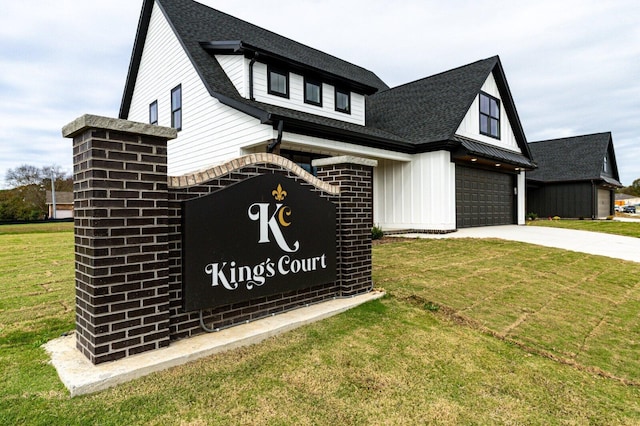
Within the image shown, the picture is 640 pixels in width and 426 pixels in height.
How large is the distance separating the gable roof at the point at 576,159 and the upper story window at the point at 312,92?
18505 millimetres

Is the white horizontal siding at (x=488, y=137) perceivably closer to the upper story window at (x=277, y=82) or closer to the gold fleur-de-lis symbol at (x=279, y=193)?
the upper story window at (x=277, y=82)

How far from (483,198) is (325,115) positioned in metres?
8.19

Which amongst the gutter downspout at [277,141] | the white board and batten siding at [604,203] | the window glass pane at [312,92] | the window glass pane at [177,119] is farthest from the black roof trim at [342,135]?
the white board and batten siding at [604,203]

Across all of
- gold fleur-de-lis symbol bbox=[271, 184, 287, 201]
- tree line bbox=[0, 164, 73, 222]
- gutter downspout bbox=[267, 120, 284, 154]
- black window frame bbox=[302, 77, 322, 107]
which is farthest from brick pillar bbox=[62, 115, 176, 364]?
tree line bbox=[0, 164, 73, 222]

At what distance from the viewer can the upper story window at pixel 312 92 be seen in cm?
1129

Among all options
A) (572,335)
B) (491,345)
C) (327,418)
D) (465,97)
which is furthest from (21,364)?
(465,97)

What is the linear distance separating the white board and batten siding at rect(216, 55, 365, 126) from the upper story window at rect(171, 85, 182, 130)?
2029mm

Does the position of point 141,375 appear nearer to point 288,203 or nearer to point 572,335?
point 288,203

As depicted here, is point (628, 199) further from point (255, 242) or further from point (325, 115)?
point (255, 242)

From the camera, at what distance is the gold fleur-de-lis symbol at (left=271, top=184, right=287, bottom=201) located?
3.97 metres

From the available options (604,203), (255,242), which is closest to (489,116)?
(255,242)

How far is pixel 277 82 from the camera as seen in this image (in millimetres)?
10703

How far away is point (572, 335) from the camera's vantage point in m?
4.15

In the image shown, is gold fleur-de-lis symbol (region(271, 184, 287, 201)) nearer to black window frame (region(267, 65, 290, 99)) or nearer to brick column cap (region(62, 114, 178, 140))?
brick column cap (region(62, 114, 178, 140))
